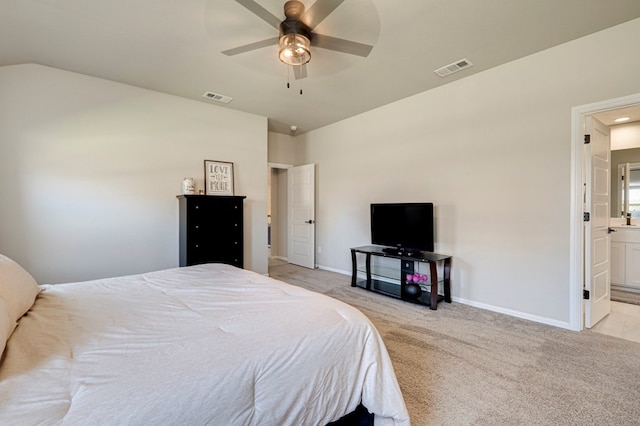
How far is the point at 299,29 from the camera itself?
2.19 metres

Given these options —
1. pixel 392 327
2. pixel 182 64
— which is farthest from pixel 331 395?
pixel 182 64

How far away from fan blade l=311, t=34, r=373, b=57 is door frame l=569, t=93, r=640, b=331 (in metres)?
2.15

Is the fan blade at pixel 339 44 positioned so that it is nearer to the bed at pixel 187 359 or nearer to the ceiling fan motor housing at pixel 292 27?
the ceiling fan motor housing at pixel 292 27

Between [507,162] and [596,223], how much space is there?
3.32 feet

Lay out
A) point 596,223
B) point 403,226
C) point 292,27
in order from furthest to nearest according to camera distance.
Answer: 1. point 403,226
2. point 596,223
3. point 292,27

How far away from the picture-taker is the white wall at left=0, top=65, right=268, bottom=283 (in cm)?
304

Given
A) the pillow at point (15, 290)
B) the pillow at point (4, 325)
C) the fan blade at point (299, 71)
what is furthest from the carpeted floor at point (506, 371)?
the fan blade at point (299, 71)

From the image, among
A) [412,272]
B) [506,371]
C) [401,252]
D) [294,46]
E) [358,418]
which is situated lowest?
[506,371]

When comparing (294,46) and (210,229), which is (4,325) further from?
(210,229)

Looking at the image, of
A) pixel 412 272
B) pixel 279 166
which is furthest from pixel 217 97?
pixel 412 272

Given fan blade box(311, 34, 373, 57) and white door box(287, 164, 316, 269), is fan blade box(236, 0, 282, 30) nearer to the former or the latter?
fan blade box(311, 34, 373, 57)

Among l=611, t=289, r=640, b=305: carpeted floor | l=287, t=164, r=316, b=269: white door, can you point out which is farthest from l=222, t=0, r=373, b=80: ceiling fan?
l=611, t=289, r=640, b=305: carpeted floor

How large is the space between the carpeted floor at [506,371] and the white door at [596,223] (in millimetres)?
436

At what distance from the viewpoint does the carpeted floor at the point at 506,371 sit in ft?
5.39
